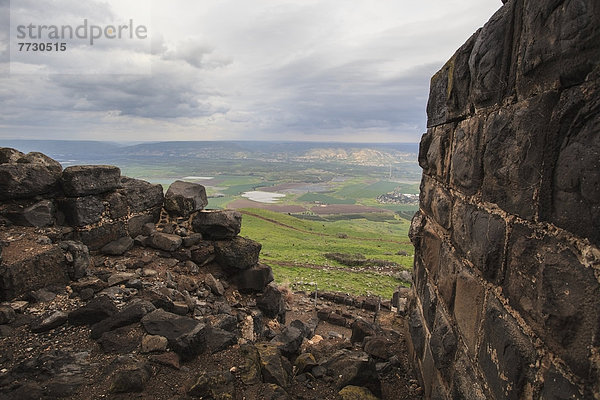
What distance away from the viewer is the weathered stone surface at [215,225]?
9664 mm

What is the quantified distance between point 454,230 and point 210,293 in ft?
21.3

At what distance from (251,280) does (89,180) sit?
4753mm

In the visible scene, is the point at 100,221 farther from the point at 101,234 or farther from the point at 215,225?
the point at 215,225

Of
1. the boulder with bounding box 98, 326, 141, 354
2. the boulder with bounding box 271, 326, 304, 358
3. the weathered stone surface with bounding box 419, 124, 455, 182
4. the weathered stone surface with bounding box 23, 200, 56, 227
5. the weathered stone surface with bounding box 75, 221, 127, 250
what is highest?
the weathered stone surface with bounding box 419, 124, 455, 182

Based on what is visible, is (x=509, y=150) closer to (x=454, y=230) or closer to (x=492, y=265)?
(x=492, y=265)

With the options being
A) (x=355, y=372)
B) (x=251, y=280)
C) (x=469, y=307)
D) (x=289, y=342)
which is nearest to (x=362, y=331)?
(x=289, y=342)

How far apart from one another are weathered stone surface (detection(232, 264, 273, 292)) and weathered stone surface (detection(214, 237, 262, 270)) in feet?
0.64

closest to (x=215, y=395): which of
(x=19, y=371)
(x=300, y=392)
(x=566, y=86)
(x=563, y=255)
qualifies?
(x=300, y=392)

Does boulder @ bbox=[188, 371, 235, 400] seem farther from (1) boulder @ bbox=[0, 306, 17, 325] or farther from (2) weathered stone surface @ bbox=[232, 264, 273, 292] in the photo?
(2) weathered stone surface @ bbox=[232, 264, 273, 292]

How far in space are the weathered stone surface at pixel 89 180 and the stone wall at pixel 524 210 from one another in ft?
26.1

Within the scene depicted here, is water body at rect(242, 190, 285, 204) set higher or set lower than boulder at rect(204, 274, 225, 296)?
lower

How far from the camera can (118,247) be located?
8328 millimetres

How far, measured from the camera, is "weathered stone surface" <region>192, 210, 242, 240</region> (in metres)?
9.66

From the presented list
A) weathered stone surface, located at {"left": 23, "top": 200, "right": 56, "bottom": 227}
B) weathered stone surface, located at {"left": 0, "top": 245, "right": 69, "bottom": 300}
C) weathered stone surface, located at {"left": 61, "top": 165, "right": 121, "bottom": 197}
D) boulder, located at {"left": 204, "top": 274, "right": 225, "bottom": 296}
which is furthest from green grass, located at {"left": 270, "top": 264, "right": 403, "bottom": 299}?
weathered stone surface, located at {"left": 0, "top": 245, "right": 69, "bottom": 300}
